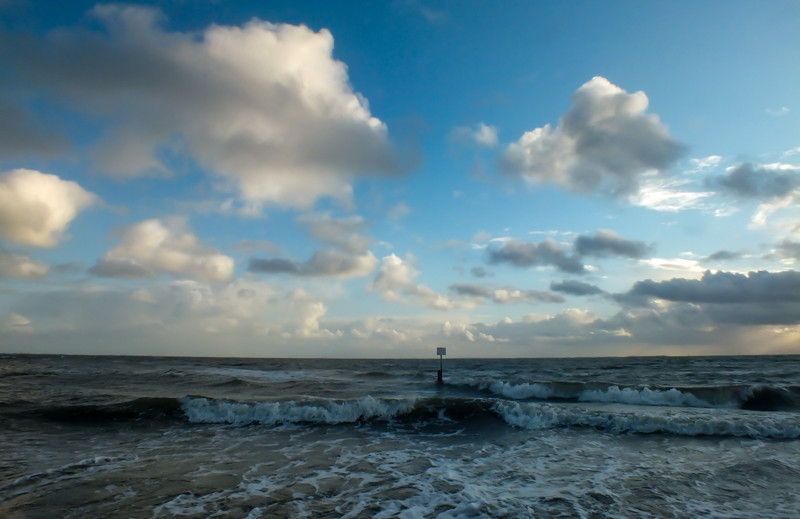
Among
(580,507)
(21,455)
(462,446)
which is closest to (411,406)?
(462,446)

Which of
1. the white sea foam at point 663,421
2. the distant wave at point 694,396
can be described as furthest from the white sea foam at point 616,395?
the white sea foam at point 663,421

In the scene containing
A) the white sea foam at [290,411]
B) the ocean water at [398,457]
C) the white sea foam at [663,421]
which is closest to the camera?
the ocean water at [398,457]

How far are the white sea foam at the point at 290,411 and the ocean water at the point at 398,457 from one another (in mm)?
79

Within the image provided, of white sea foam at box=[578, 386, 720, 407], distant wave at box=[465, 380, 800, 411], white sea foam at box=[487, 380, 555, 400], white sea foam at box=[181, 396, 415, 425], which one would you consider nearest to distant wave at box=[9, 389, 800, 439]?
white sea foam at box=[181, 396, 415, 425]

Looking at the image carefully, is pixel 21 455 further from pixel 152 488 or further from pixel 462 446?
pixel 462 446

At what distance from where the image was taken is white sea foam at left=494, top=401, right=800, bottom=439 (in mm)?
15367

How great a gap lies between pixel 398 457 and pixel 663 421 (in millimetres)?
10931

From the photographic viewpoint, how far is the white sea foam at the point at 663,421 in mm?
15367

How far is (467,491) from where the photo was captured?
372 inches

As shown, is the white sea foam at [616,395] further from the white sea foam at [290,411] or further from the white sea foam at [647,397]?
the white sea foam at [290,411]

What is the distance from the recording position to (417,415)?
19.7 m

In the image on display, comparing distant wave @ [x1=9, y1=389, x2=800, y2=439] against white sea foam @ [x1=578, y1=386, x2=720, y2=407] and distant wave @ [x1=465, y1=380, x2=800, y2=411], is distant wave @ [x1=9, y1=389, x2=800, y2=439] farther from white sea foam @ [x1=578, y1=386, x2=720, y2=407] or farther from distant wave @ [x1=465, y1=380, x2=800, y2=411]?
distant wave @ [x1=465, y1=380, x2=800, y2=411]

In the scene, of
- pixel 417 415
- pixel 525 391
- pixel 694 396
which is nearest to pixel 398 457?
pixel 417 415

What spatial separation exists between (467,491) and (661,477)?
5201 mm
